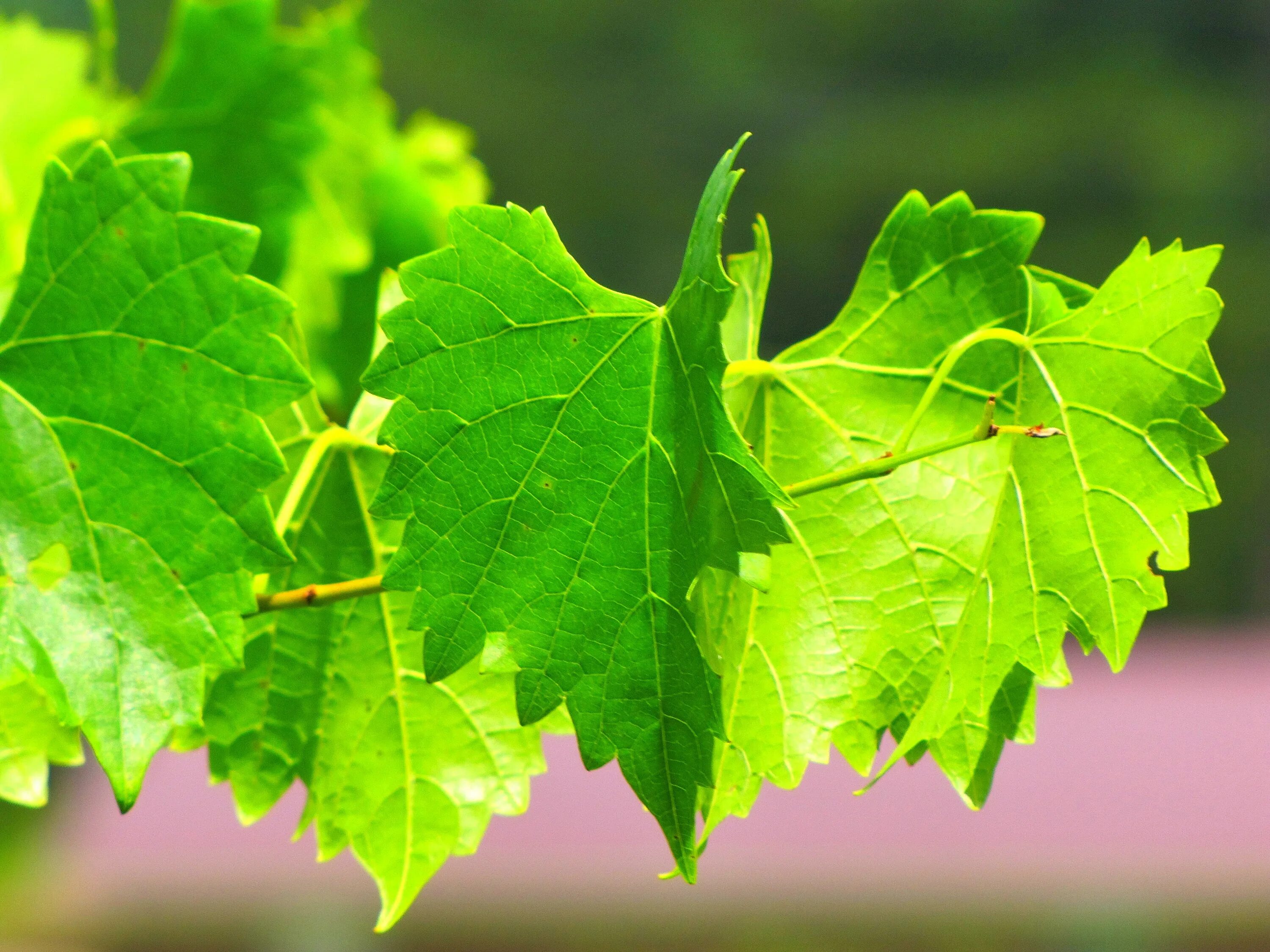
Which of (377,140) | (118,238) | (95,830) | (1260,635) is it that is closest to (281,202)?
(377,140)

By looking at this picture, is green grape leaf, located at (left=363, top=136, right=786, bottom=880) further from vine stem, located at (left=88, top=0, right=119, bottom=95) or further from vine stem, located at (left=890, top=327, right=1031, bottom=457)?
vine stem, located at (left=88, top=0, right=119, bottom=95)

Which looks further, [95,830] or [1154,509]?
[95,830]

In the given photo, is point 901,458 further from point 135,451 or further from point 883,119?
point 883,119

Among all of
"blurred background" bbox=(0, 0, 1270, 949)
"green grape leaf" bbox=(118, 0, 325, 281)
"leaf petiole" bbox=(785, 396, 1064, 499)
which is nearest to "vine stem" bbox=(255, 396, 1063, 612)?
"leaf petiole" bbox=(785, 396, 1064, 499)

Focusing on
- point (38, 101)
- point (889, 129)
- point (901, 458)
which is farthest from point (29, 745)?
point (889, 129)

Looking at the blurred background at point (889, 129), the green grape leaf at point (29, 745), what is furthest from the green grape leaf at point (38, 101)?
the blurred background at point (889, 129)

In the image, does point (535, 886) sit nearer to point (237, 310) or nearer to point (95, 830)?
A: point (95, 830)

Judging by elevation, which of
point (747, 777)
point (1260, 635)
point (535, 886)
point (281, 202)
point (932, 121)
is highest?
point (932, 121)
